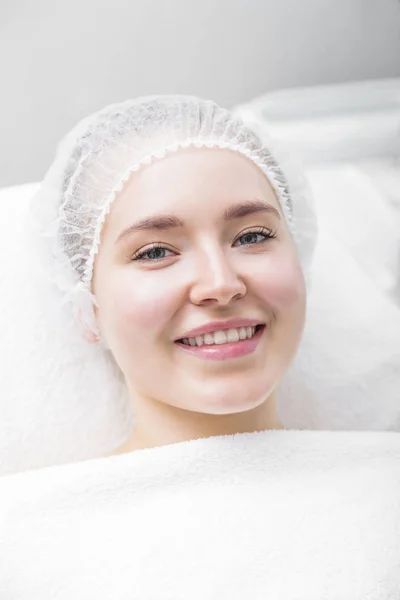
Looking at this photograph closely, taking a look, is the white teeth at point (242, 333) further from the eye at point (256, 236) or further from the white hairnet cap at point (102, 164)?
the white hairnet cap at point (102, 164)

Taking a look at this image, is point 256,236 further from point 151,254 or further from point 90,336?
point 90,336

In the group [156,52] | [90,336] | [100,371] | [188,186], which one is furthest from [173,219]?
[156,52]

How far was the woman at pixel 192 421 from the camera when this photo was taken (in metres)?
0.96

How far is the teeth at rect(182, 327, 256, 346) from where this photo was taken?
1.00 meters

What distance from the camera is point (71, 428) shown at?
1.28 metres

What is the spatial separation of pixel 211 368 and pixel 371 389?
1.86ft

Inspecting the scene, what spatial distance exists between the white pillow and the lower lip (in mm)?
367

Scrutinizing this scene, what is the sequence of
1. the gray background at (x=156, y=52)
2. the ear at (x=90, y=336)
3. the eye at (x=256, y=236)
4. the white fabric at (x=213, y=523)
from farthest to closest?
the gray background at (x=156, y=52), the ear at (x=90, y=336), the eye at (x=256, y=236), the white fabric at (x=213, y=523)

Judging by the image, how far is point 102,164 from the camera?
110 cm

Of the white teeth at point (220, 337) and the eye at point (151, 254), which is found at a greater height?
the eye at point (151, 254)

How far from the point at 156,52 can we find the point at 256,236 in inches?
33.1

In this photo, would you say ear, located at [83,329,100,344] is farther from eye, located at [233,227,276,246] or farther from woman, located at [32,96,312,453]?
eye, located at [233,227,276,246]

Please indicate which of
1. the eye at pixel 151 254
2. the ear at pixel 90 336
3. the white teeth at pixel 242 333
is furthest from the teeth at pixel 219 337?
Result: the ear at pixel 90 336

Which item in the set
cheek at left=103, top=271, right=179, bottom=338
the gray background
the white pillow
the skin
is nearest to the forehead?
the skin
